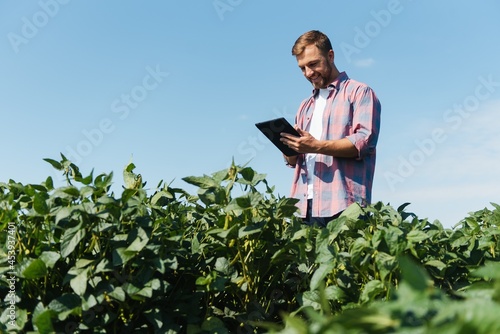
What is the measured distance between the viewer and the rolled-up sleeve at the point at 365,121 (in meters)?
3.43

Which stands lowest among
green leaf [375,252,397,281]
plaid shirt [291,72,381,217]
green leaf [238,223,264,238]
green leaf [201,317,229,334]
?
green leaf [201,317,229,334]

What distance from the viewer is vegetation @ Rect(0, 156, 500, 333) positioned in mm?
2035

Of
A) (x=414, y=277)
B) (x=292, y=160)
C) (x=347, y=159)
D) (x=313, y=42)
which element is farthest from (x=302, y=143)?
(x=414, y=277)

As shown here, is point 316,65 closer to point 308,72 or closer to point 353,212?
point 308,72

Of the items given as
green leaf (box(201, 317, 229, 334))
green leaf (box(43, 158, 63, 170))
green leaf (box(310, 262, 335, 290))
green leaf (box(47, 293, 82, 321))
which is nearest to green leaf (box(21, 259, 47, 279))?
green leaf (box(47, 293, 82, 321))

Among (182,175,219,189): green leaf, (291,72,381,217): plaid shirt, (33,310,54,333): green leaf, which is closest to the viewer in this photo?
(33,310,54,333): green leaf

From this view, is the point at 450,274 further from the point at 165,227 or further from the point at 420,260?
the point at 165,227

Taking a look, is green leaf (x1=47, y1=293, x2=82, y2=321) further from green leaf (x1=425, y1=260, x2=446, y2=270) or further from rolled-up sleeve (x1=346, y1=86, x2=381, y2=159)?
rolled-up sleeve (x1=346, y1=86, x2=381, y2=159)

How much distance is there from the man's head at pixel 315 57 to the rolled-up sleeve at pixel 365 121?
0.28 metres

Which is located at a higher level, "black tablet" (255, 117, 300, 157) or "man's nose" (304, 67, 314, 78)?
"man's nose" (304, 67, 314, 78)

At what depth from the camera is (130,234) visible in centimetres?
208

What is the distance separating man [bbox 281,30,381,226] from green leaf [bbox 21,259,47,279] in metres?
1.71

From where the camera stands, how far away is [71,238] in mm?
2027

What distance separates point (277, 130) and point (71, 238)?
65.0 inches
